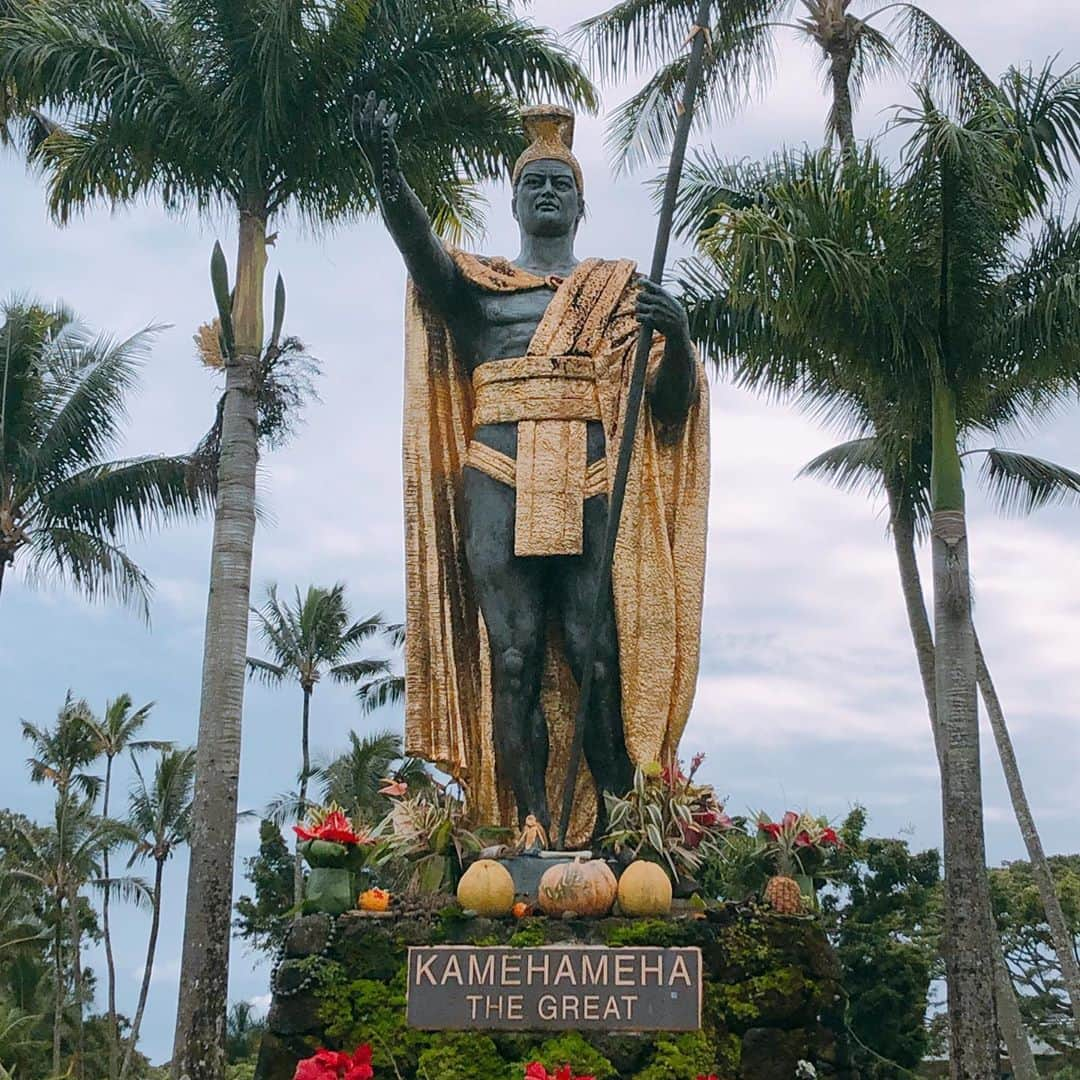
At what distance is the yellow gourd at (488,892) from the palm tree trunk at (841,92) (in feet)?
48.8

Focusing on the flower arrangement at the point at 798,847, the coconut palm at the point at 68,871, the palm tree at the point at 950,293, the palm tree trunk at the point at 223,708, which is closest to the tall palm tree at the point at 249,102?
the palm tree trunk at the point at 223,708

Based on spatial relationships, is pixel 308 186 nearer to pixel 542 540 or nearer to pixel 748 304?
pixel 748 304

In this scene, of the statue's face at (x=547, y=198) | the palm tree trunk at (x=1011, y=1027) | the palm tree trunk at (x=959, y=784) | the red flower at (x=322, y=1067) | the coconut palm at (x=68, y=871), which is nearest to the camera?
the red flower at (x=322, y=1067)

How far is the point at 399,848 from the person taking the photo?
690 centimetres

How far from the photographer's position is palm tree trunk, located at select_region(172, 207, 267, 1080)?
14133 millimetres

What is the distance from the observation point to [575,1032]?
6.10m

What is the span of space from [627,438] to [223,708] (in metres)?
8.61

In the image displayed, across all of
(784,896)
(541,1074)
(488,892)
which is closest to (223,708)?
(488,892)

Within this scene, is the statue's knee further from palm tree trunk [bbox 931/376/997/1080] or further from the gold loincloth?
palm tree trunk [bbox 931/376/997/1080]

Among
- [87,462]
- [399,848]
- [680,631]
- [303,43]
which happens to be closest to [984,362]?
[303,43]

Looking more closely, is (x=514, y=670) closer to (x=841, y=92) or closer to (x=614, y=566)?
(x=614, y=566)

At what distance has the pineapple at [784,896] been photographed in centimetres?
644

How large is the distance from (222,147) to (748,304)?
544 cm

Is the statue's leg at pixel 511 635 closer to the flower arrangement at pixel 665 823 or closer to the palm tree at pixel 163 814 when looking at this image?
the flower arrangement at pixel 665 823
